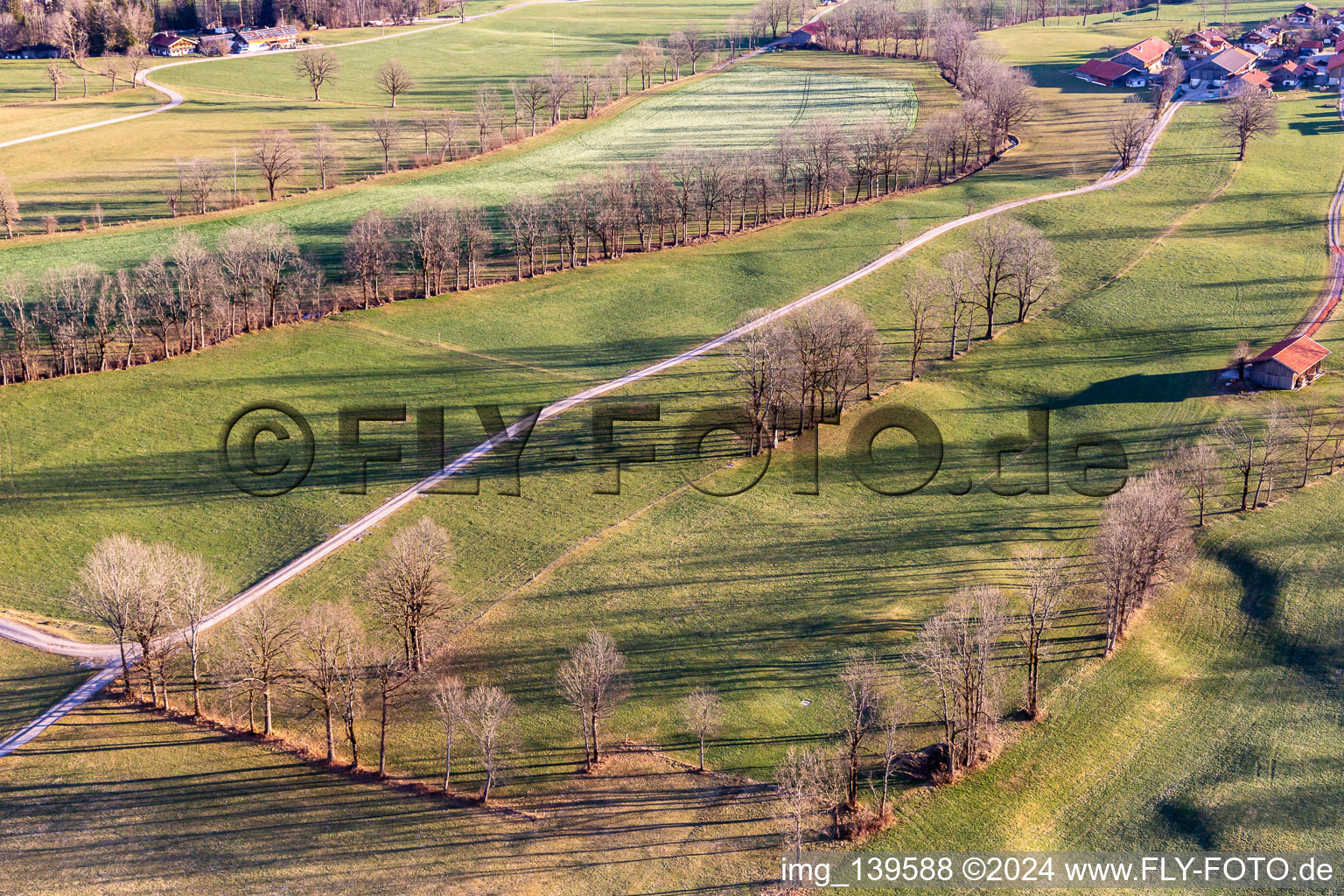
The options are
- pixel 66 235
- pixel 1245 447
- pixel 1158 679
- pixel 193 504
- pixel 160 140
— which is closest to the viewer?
pixel 1158 679

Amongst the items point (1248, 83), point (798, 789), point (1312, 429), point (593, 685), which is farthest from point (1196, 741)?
point (1248, 83)

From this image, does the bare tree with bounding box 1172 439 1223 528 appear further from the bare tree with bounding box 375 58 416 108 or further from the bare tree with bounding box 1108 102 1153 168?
the bare tree with bounding box 375 58 416 108

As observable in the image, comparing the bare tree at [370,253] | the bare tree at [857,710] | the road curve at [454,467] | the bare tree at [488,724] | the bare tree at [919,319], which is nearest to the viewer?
the bare tree at [857,710]

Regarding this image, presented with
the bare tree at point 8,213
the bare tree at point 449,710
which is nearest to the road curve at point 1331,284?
the bare tree at point 449,710

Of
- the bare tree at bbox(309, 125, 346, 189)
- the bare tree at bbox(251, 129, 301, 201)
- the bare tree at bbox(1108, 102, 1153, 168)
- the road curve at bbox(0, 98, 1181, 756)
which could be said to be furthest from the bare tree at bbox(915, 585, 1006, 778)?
the bare tree at bbox(309, 125, 346, 189)

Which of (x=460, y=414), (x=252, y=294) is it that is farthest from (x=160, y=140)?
(x=460, y=414)

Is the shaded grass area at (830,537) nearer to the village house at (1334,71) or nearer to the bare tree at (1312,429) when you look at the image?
the bare tree at (1312,429)

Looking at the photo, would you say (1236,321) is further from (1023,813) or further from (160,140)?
(160,140)
